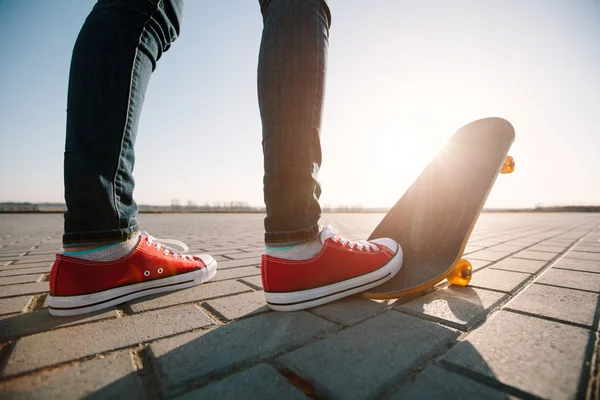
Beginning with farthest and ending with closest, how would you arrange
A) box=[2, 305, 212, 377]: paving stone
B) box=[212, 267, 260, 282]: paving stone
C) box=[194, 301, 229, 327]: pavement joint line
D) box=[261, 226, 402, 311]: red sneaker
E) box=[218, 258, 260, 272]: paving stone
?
box=[218, 258, 260, 272]: paving stone < box=[212, 267, 260, 282]: paving stone < box=[261, 226, 402, 311]: red sneaker < box=[194, 301, 229, 327]: pavement joint line < box=[2, 305, 212, 377]: paving stone

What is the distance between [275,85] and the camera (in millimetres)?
1085

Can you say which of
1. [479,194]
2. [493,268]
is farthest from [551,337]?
[493,268]

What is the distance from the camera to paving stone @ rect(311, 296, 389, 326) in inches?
39.7

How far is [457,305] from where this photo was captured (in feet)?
3.67

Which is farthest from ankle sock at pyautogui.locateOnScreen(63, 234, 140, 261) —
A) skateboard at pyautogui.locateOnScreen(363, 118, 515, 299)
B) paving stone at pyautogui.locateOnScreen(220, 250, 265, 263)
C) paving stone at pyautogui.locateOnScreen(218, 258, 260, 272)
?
paving stone at pyautogui.locateOnScreen(220, 250, 265, 263)

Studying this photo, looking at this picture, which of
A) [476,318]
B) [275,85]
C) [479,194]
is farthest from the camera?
[479,194]

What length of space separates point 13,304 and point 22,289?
27 centimetres

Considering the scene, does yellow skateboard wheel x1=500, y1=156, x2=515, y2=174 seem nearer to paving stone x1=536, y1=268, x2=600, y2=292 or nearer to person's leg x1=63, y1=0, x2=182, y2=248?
paving stone x1=536, y1=268, x2=600, y2=292

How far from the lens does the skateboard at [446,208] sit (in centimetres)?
130

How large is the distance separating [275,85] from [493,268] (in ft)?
5.68

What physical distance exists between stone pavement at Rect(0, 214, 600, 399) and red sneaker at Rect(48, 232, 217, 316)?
0.18ft

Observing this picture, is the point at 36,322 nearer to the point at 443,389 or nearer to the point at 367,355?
the point at 367,355

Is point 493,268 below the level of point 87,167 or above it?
below

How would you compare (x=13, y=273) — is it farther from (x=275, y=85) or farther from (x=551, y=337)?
(x=551, y=337)
